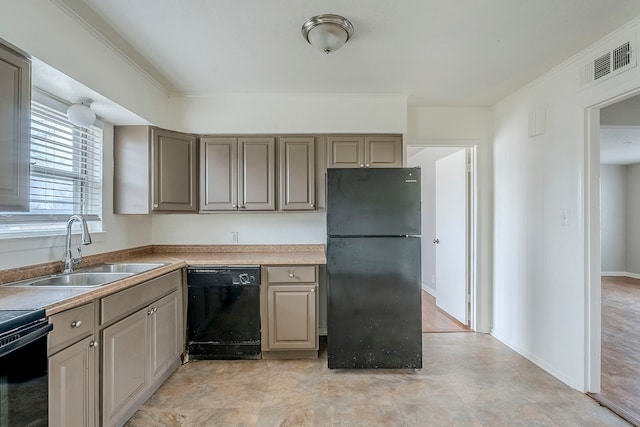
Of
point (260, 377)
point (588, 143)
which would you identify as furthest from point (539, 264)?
point (260, 377)

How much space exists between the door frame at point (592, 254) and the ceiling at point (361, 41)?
0.64m

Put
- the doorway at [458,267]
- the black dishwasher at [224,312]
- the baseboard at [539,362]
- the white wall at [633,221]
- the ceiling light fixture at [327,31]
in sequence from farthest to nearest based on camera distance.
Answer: the white wall at [633,221] → the doorway at [458,267] → the black dishwasher at [224,312] → the baseboard at [539,362] → the ceiling light fixture at [327,31]

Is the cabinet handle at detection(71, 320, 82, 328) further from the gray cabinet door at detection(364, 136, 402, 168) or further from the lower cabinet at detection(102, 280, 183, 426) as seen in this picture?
the gray cabinet door at detection(364, 136, 402, 168)

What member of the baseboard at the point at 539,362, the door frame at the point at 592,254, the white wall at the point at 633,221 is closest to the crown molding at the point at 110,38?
the door frame at the point at 592,254

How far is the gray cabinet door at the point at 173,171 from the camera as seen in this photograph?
2674 millimetres

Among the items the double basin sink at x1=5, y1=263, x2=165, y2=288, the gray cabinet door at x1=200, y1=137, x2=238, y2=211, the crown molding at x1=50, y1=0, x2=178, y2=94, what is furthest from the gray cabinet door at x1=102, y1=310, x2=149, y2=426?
the crown molding at x1=50, y1=0, x2=178, y2=94

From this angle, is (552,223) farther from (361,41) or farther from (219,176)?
(219,176)

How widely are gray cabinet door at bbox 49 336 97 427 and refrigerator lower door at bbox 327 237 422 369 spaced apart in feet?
5.06

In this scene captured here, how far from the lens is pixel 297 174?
9.53 feet

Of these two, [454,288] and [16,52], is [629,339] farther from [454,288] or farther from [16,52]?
[16,52]

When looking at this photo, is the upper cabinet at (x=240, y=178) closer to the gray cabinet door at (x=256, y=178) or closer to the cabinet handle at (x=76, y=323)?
the gray cabinet door at (x=256, y=178)

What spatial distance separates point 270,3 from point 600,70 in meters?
2.22

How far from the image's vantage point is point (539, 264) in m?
2.56

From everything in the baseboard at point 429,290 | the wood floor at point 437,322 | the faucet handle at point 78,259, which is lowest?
the wood floor at point 437,322
